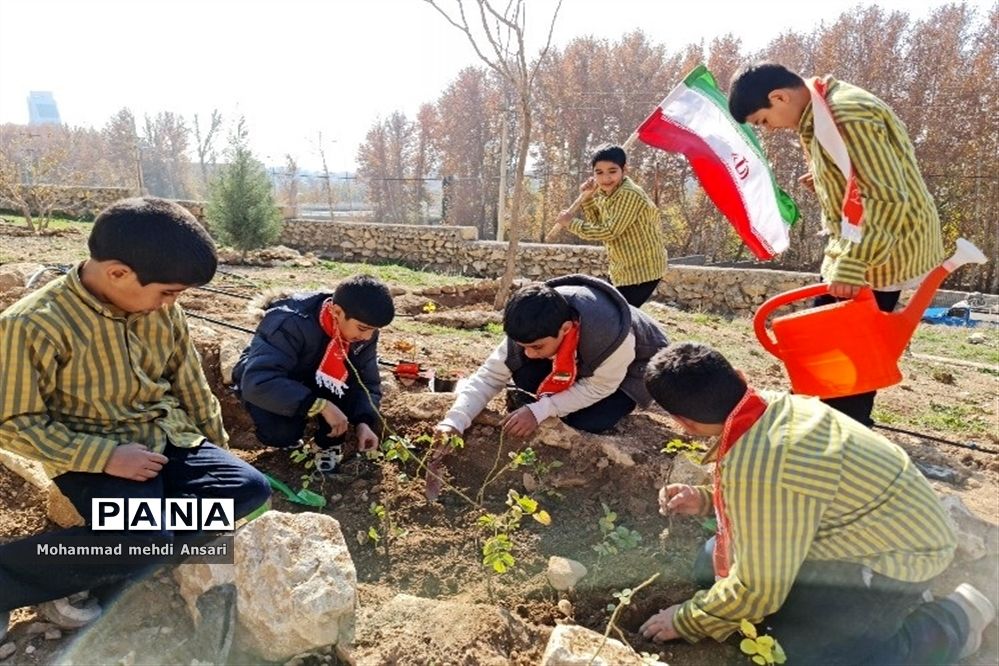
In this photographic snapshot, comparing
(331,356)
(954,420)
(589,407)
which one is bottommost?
(954,420)

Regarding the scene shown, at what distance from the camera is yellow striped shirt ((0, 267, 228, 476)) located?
1785 millimetres

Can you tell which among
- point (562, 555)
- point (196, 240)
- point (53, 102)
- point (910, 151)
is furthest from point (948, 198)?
point (53, 102)

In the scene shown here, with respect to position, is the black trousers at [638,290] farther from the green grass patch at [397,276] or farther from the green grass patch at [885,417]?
the green grass patch at [397,276]

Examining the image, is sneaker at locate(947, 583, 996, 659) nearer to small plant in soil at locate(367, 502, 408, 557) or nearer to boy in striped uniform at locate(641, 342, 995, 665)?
boy in striped uniform at locate(641, 342, 995, 665)

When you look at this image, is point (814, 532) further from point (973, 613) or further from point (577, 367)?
point (577, 367)

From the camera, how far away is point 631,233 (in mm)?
4254

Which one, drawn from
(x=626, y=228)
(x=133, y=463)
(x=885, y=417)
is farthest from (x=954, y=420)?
(x=133, y=463)

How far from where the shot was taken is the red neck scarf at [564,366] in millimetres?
2752

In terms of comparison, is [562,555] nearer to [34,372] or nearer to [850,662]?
[850,662]

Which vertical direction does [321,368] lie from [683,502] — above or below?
above

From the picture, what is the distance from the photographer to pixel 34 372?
5.88ft

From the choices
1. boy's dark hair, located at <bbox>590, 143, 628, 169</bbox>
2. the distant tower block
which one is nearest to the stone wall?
boy's dark hair, located at <bbox>590, 143, 628, 169</bbox>

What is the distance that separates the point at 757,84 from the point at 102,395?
92.5 inches

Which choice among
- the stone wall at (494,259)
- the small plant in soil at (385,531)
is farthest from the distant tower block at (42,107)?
the small plant in soil at (385,531)
